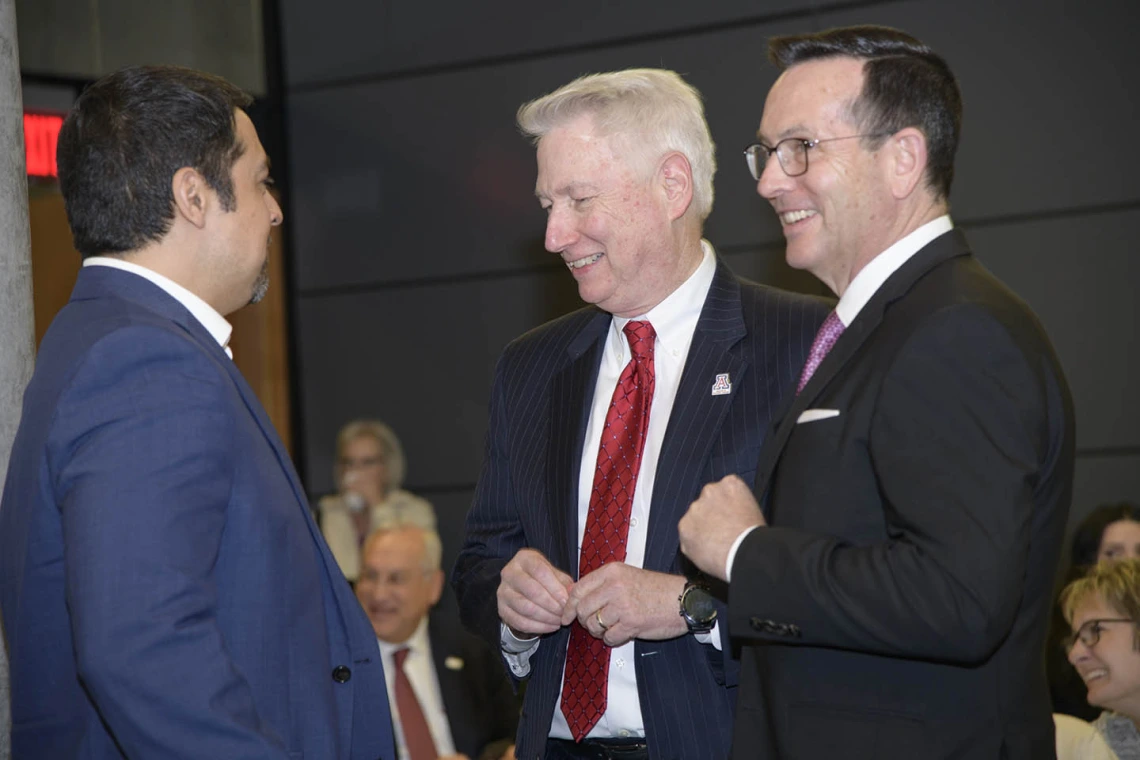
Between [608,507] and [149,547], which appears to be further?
[608,507]

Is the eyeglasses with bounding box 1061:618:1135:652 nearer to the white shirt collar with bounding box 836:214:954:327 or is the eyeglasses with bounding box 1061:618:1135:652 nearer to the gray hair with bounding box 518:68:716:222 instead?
the gray hair with bounding box 518:68:716:222

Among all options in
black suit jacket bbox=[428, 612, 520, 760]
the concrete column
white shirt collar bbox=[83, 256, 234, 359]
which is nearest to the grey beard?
white shirt collar bbox=[83, 256, 234, 359]

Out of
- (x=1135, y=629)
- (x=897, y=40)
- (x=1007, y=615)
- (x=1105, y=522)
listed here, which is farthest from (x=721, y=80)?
(x=1007, y=615)

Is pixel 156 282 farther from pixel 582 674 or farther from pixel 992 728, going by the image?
pixel 992 728

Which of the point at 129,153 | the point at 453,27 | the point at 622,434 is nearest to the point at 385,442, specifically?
the point at 453,27

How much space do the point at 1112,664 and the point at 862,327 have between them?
170 centimetres

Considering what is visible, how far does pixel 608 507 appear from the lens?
6.57ft

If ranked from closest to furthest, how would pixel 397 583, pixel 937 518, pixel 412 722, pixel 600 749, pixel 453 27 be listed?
pixel 937 518
pixel 600 749
pixel 412 722
pixel 397 583
pixel 453 27

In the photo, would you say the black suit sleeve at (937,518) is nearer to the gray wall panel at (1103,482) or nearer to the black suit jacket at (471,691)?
the black suit jacket at (471,691)

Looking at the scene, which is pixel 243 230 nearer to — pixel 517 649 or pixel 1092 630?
pixel 517 649

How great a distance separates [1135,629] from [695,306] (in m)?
1.46

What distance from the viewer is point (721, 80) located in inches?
195

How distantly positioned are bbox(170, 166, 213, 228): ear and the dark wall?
335 cm

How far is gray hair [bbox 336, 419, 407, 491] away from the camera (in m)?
5.22
